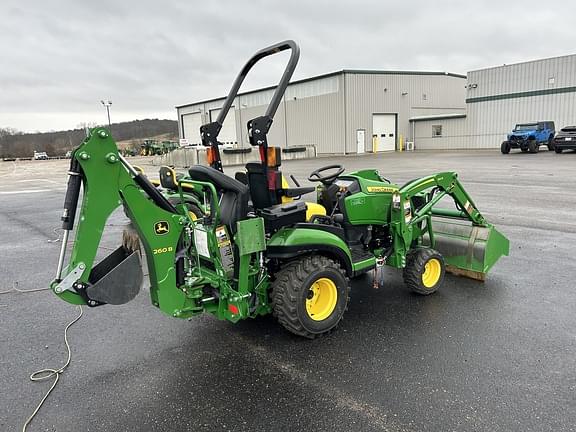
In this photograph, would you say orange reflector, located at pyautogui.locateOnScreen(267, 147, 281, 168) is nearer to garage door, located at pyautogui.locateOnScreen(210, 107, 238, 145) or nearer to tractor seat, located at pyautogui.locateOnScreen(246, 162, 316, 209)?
tractor seat, located at pyautogui.locateOnScreen(246, 162, 316, 209)

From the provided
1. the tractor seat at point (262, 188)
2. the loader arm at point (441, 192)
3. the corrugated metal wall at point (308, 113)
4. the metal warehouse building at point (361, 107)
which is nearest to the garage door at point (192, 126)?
the corrugated metal wall at point (308, 113)

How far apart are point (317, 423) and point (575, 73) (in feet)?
118

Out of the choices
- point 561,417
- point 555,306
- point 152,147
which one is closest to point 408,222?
point 555,306

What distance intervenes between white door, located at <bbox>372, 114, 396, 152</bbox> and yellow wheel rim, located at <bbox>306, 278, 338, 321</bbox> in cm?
3605

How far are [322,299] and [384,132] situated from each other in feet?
123

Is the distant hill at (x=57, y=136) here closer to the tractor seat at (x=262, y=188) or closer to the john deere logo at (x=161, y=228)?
the tractor seat at (x=262, y=188)

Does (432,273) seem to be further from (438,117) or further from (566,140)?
(438,117)

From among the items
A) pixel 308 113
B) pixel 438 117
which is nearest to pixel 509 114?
pixel 438 117

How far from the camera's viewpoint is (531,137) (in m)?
25.9

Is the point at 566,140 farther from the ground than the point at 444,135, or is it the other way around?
the point at 444,135

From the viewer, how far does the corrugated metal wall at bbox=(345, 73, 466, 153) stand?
37.1m

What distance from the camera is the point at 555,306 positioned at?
4004 mm

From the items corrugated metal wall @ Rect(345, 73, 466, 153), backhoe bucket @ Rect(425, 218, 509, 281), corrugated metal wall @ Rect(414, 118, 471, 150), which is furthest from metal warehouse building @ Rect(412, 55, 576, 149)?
backhoe bucket @ Rect(425, 218, 509, 281)

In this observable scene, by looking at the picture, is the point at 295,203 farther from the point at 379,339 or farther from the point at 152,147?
the point at 152,147
